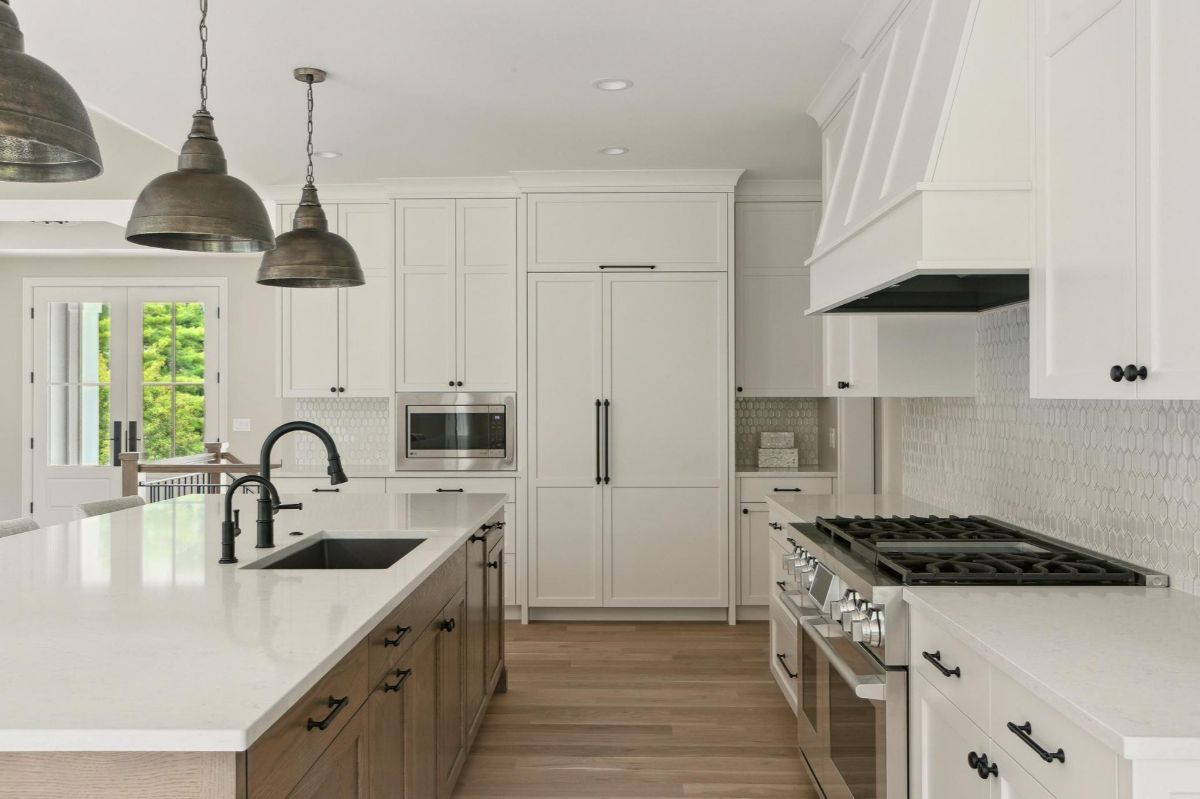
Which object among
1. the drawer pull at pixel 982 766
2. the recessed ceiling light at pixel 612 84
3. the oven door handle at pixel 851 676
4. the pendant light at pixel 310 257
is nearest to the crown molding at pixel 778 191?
the recessed ceiling light at pixel 612 84

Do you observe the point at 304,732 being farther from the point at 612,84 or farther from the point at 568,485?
the point at 568,485

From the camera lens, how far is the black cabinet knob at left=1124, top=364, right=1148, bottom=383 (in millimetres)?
1669

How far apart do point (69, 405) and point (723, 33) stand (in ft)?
23.0

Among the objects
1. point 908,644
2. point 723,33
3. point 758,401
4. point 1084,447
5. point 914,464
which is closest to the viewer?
point 908,644

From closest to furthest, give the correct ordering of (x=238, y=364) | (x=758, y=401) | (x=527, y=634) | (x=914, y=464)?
(x=914, y=464) → (x=527, y=634) → (x=758, y=401) → (x=238, y=364)

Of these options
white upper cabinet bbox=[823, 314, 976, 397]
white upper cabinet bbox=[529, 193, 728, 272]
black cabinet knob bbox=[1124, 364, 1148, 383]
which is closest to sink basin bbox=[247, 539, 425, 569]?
white upper cabinet bbox=[823, 314, 976, 397]

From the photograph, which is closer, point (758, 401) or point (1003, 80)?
point (1003, 80)

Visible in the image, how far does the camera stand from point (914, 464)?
3996mm

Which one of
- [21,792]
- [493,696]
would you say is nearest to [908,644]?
[21,792]

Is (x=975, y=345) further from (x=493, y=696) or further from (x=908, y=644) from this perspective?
(x=493, y=696)

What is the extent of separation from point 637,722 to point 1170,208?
286 cm

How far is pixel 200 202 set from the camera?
7.51ft

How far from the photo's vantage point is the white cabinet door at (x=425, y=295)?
5418 millimetres

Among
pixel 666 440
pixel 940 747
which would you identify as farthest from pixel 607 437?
pixel 940 747
